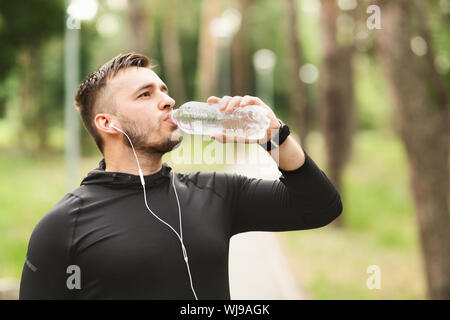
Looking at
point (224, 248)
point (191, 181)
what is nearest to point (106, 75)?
point (191, 181)

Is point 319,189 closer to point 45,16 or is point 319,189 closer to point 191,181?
point 191,181

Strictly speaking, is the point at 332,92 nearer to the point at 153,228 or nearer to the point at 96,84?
the point at 96,84

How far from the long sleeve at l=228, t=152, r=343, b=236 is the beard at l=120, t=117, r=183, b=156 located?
1.24 feet

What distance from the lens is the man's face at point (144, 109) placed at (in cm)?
248

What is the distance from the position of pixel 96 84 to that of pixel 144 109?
0.29m

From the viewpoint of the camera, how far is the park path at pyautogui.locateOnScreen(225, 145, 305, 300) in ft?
22.4

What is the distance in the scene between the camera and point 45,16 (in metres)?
18.3

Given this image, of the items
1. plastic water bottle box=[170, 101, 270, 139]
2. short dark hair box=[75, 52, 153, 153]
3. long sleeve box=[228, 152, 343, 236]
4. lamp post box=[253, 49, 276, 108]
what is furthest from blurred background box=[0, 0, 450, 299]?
lamp post box=[253, 49, 276, 108]

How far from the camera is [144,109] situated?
2.51m

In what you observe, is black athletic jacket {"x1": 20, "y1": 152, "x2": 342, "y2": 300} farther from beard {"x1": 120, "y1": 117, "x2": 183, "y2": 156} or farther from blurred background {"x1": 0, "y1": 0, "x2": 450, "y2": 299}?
blurred background {"x1": 0, "y1": 0, "x2": 450, "y2": 299}

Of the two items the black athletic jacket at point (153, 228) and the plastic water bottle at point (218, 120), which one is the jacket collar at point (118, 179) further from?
the plastic water bottle at point (218, 120)

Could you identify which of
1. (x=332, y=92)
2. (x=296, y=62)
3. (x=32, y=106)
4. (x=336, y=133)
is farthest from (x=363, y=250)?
(x=32, y=106)

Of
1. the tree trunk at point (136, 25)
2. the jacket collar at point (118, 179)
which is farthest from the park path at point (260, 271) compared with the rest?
the tree trunk at point (136, 25)

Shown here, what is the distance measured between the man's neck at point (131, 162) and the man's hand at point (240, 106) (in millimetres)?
339
